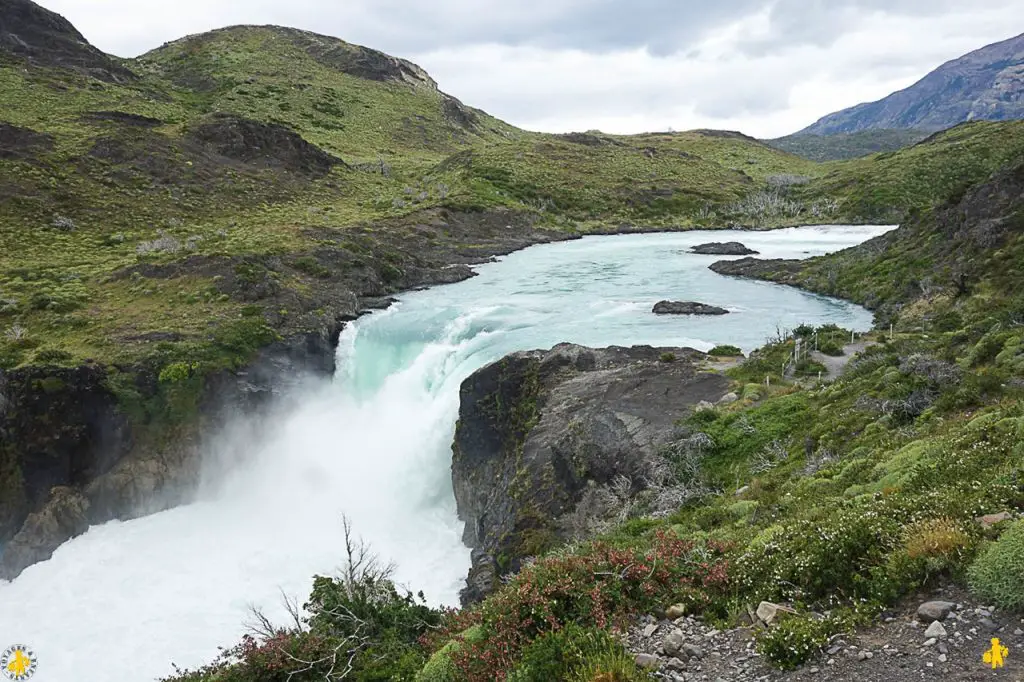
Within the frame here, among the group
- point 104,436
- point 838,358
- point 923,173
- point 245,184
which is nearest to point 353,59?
point 245,184

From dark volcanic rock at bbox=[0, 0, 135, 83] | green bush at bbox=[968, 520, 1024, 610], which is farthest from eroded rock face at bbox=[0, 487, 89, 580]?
dark volcanic rock at bbox=[0, 0, 135, 83]

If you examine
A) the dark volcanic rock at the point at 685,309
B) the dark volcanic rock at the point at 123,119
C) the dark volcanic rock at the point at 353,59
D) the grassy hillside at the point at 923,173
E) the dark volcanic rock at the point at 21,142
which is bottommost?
the dark volcanic rock at the point at 685,309

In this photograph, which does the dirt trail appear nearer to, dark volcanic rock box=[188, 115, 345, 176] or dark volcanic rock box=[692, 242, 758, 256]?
dark volcanic rock box=[692, 242, 758, 256]

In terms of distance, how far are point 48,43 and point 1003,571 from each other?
134m

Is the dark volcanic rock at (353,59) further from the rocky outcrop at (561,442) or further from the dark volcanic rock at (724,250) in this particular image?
the rocky outcrop at (561,442)

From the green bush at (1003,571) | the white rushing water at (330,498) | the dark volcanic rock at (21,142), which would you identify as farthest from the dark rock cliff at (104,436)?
the dark volcanic rock at (21,142)

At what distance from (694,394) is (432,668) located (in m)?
16.1

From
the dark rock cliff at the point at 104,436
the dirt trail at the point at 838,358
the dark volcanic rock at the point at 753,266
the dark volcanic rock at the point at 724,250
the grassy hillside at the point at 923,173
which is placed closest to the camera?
the dirt trail at the point at 838,358

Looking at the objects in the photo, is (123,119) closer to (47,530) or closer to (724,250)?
(47,530)

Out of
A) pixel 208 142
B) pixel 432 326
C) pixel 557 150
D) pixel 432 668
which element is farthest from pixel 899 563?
pixel 557 150

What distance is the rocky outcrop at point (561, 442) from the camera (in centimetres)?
1889

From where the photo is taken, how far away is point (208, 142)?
83562 millimetres

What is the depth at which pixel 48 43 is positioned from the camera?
103m

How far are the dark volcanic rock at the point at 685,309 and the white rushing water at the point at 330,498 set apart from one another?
809mm
